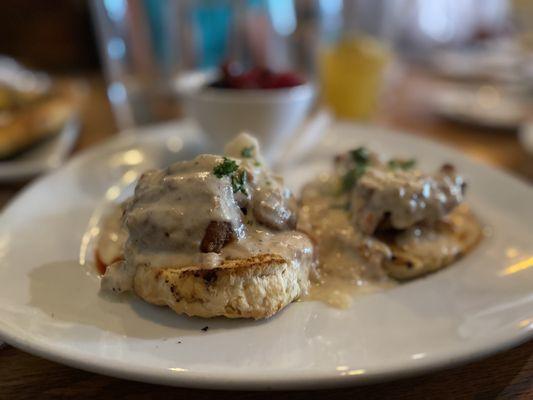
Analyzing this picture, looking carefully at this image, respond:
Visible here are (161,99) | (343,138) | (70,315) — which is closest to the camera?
(70,315)

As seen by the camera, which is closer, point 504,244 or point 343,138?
point 504,244

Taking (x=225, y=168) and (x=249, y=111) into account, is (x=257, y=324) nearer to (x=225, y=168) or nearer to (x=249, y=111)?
(x=225, y=168)

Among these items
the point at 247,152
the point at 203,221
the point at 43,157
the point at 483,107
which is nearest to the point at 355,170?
the point at 247,152

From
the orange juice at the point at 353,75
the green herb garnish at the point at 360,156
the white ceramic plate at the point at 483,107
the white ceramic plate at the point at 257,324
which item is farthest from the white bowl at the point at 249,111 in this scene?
the white ceramic plate at the point at 483,107

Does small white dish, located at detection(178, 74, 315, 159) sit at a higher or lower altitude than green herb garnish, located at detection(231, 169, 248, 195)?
lower

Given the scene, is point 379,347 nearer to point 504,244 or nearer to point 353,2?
point 504,244

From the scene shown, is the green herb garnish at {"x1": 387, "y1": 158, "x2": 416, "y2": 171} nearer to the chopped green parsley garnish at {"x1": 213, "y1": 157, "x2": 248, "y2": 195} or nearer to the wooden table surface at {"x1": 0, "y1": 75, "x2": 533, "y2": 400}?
the chopped green parsley garnish at {"x1": 213, "y1": 157, "x2": 248, "y2": 195}

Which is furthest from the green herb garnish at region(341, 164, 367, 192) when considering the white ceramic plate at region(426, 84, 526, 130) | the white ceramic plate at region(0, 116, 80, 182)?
the white ceramic plate at region(426, 84, 526, 130)

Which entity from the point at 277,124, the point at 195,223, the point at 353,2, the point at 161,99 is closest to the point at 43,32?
the point at 161,99
